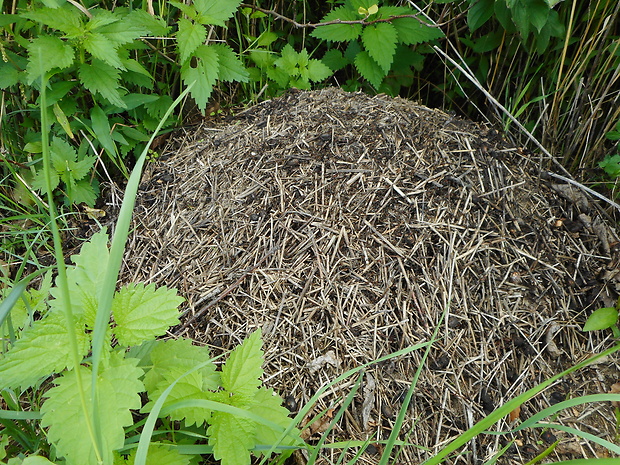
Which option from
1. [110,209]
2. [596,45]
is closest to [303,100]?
[110,209]

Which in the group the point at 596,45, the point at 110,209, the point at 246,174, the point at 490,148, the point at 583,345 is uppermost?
the point at 596,45

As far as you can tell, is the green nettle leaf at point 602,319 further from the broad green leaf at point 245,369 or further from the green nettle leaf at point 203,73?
the green nettle leaf at point 203,73

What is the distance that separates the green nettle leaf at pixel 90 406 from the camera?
104 centimetres

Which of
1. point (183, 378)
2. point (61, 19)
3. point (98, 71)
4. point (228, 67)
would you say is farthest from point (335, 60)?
point (183, 378)

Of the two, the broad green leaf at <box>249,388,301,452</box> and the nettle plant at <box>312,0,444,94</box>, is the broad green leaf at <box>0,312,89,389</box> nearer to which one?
the broad green leaf at <box>249,388,301,452</box>

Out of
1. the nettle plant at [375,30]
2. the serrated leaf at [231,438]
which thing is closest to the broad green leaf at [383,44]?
the nettle plant at [375,30]

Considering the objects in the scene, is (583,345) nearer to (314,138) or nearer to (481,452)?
(481,452)

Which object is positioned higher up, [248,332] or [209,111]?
[209,111]

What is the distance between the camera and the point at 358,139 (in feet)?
6.29

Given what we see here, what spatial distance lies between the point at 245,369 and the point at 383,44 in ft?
5.55

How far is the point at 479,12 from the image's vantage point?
7.03ft

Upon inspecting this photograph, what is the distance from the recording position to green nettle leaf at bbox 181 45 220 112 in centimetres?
190

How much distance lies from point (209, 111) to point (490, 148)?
134cm

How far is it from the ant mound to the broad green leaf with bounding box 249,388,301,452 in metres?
0.20
